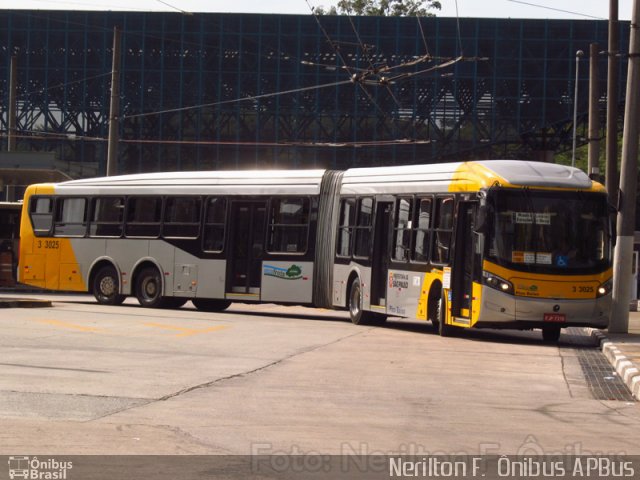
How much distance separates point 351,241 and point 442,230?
3.75 metres

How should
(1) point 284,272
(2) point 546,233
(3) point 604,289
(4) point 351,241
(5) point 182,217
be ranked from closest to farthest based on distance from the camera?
(2) point 546,233, (3) point 604,289, (4) point 351,241, (1) point 284,272, (5) point 182,217

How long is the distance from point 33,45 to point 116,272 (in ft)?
160

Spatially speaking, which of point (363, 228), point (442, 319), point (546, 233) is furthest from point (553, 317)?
point (363, 228)

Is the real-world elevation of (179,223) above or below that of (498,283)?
above

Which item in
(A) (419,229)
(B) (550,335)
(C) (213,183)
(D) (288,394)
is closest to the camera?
(D) (288,394)

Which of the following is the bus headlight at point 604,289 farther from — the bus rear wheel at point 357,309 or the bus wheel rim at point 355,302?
the bus wheel rim at point 355,302

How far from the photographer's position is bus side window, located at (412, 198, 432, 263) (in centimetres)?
2280

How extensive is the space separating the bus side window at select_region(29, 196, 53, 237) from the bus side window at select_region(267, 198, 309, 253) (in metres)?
6.85

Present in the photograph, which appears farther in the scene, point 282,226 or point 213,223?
point 213,223

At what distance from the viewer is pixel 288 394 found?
494 inches

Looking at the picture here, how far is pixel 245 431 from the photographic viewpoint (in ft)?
32.2

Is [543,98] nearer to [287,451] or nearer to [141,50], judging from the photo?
[141,50]

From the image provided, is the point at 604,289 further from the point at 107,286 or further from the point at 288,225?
the point at 107,286

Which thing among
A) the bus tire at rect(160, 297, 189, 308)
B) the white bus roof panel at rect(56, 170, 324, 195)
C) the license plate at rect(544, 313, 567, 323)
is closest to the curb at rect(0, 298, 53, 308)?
the bus tire at rect(160, 297, 189, 308)
